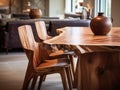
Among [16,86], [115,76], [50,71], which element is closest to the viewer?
[115,76]

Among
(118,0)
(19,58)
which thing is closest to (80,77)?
(19,58)

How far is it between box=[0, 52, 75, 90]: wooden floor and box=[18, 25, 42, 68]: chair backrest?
2.05 ft

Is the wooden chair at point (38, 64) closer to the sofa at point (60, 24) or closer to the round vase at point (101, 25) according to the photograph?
the round vase at point (101, 25)

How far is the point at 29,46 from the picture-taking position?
10.6 ft

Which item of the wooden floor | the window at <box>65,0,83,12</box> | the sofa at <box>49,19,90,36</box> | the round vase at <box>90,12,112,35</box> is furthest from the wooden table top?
the window at <box>65,0,83,12</box>

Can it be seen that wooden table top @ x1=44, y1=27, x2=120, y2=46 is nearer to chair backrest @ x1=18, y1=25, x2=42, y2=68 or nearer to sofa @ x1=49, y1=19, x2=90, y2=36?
chair backrest @ x1=18, y1=25, x2=42, y2=68

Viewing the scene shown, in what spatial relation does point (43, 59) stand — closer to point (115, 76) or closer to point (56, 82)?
point (56, 82)

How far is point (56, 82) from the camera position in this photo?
13.2 feet

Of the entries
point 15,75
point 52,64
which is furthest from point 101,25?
point 15,75

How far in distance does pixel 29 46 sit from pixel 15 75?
4.32 feet

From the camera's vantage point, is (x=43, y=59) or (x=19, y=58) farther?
(x=19, y=58)

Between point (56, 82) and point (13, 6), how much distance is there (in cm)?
889

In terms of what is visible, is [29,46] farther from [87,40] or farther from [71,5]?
[71,5]

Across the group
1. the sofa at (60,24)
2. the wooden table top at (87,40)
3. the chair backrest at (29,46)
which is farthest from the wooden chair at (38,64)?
the sofa at (60,24)
